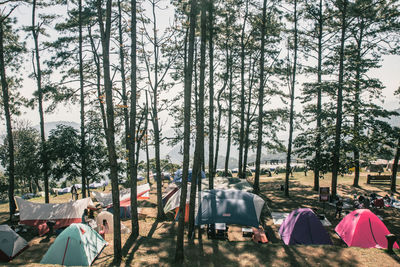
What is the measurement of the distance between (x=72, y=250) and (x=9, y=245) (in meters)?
3.08

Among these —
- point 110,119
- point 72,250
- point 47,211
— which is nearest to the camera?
point 110,119

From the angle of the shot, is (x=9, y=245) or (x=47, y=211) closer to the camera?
(x=9, y=245)

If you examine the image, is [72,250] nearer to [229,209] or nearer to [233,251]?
[233,251]

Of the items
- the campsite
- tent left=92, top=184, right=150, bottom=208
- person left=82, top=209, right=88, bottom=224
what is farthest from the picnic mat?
person left=82, top=209, right=88, bottom=224

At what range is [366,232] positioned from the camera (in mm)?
9945

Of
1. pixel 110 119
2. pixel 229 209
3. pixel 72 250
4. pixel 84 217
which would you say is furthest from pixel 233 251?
pixel 84 217

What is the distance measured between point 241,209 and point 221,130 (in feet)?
54.9

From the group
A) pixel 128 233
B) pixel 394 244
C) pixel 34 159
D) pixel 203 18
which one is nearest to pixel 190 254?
pixel 128 233

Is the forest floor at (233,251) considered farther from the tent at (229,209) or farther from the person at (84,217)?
the person at (84,217)

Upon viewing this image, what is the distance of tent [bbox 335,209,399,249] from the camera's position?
9.73m

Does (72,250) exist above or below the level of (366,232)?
below

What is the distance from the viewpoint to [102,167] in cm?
1514

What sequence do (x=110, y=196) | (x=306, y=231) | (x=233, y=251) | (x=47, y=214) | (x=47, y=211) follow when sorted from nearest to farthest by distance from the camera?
(x=233, y=251) → (x=306, y=231) → (x=47, y=214) → (x=47, y=211) → (x=110, y=196)

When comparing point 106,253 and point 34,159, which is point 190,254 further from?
point 34,159
